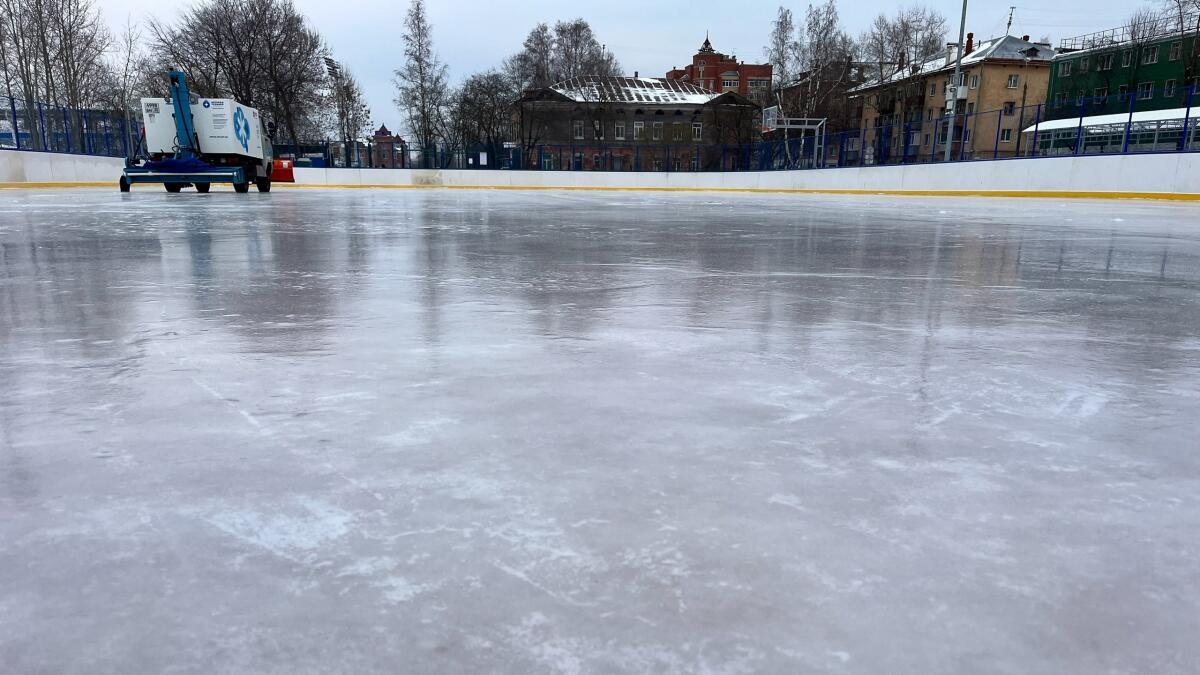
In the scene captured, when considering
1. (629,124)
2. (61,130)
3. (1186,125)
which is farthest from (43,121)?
(629,124)

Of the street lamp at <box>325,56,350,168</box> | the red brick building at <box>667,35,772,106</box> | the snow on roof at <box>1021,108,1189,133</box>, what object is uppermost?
the red brick building at <box>667,35,772,106</box>

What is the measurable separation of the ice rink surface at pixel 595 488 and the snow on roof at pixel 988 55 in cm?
5707

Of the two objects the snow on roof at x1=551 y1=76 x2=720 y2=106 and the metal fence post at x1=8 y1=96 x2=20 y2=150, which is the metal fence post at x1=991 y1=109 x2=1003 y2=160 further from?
the snow on roof at x1=551 y1=76 x2=720 y2=106

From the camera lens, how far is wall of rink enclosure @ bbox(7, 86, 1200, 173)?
18.8m

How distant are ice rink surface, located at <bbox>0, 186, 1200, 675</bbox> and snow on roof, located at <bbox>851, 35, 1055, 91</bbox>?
57.1 metres

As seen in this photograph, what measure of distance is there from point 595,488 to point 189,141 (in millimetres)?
20446

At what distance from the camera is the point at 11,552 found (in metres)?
1.32

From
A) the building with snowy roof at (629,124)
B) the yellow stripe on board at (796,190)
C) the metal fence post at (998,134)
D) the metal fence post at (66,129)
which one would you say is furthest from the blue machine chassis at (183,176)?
the metal fence post at (998,134)

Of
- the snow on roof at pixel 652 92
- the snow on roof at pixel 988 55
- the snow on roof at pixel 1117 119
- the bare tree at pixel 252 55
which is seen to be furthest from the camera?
the snow on roof at pixel 652 92

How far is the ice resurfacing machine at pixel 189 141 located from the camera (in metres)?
18.2

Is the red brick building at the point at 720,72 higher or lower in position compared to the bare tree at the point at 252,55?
higher

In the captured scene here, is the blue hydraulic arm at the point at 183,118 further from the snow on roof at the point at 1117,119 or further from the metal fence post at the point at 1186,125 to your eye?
the metal fence post at the point at 1186,125

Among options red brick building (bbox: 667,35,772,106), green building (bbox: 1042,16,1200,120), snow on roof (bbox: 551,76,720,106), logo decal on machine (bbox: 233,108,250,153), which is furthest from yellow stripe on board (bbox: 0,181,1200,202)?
red brick building (bbox: 667,35,772,106)

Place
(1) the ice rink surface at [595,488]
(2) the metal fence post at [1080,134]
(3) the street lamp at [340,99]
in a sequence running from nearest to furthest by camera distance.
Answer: (1) the ice rink surface at [595,488]
(2) the metal fence post at [1080,134]
(3) the street lamp at [340,99]
